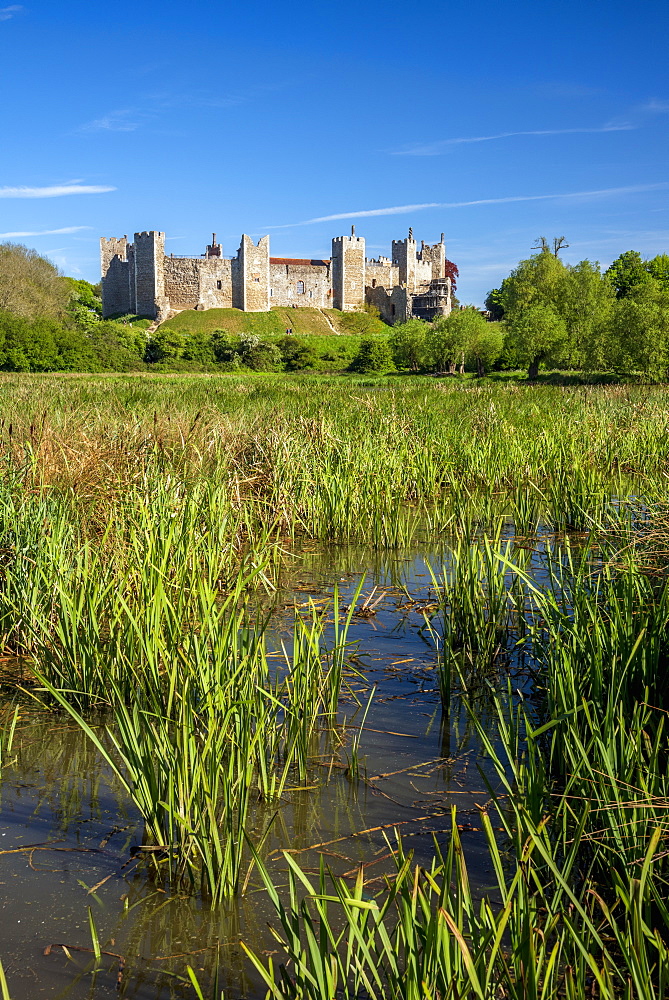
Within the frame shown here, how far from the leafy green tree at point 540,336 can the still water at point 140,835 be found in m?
30.6

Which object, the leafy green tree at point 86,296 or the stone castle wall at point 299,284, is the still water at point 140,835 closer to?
the leafy green tree at point 86,296

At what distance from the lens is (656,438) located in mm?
7793

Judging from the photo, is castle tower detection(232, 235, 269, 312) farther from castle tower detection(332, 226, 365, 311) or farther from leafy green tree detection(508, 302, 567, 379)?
leafy green tree detection(508, 302, 567, 379)

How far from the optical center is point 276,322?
206 feet

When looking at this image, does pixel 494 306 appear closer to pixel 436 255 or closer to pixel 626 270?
pixel 436 255

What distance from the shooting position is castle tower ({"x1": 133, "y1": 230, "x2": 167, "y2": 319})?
209 feet

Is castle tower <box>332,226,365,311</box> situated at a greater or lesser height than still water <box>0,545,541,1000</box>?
greater

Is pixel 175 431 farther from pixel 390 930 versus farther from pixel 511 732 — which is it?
pixel 390 930

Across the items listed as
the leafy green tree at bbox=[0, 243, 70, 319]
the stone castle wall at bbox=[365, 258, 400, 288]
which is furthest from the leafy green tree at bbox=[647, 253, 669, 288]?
the leafy green tree at bbox=[0, 243, 70, 319]

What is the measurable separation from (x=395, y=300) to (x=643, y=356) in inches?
1810

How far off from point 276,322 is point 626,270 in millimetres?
25295

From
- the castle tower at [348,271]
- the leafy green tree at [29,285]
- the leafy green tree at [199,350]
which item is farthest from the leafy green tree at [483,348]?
the castle tower at [348,271]

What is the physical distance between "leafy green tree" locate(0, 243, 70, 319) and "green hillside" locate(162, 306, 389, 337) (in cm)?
1068

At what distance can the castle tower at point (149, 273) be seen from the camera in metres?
63.6
